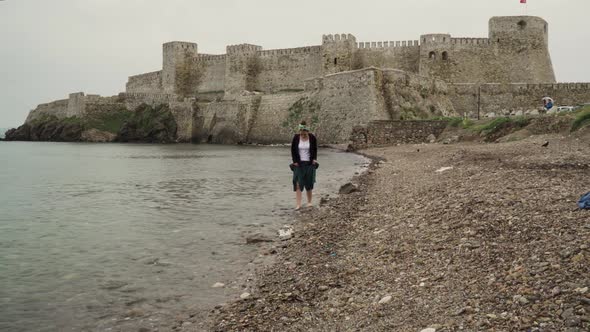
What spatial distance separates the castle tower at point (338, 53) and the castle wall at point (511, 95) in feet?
32.7

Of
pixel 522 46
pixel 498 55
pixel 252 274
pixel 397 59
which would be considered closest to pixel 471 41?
pixel 498 55

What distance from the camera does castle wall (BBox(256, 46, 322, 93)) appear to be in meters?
51.3

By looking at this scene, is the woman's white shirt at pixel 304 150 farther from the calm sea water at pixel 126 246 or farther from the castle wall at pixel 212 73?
the castle wall at pixel 212 73

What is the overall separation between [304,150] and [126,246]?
14.7 feet

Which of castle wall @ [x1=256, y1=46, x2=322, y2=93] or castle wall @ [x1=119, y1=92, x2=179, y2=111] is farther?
castle wall @ [x1=119, y1=92, x2=179, y2=111]

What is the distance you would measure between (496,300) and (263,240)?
16.7 ft

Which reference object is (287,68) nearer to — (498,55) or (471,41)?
(471,41)

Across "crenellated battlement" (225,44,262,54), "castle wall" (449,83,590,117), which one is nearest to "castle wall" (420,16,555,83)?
"castle wall" (449,83,590,117)

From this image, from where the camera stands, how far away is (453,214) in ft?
24.1

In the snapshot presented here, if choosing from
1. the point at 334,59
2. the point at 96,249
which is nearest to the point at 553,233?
the point at 96,249

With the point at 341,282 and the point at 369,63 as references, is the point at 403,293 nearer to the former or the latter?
the point at 341,282

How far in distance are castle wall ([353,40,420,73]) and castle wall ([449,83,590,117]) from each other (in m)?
5.42

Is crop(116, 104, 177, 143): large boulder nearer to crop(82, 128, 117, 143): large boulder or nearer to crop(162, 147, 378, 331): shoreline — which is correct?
crop(82, 128, 117, 143): large boulder

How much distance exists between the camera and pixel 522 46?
4150cm
